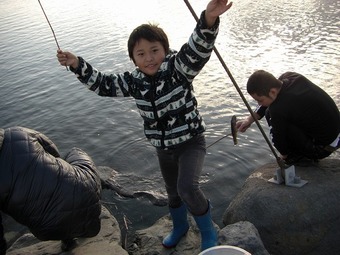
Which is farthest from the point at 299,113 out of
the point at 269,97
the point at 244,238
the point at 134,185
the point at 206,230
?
the point at 134,185

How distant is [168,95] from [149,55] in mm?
383

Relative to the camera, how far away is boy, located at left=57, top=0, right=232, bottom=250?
3000mm

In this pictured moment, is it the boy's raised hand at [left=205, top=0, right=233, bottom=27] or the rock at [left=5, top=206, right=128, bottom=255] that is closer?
the boy's raised hand at [left=205, top=0, right=233, bottom=27]

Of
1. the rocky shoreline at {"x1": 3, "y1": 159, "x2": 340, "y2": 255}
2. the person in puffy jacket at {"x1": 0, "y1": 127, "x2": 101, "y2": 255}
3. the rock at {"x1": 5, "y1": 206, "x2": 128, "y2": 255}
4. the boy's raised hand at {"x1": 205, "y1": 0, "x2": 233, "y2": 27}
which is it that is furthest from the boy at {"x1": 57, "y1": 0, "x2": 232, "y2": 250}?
the rock at {"x1": 5, "y1": 206, "x2": 128, "y2": 255}

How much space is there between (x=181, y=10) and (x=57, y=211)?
14.0 metres

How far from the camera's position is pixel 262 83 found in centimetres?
402

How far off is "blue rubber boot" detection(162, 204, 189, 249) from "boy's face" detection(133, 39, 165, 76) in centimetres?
150

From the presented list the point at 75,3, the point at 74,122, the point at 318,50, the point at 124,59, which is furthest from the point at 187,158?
the point at 75,3

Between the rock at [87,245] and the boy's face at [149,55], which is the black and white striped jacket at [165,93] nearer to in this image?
the boy's face at [149,55]

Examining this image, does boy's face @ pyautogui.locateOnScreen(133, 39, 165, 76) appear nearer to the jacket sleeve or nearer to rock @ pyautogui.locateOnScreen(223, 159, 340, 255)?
the jacket sleeve

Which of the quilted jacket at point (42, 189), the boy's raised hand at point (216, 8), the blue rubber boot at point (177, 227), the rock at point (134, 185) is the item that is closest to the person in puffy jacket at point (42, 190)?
the quilted jacket at point (42, 189)

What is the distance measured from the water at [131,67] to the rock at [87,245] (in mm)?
513

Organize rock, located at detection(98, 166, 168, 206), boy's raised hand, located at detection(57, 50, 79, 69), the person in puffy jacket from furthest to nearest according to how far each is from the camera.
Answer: rock, located at detection(98, 166, 168, 206) → boy's raised hand, located at detection(57, 50, 79, 69) → the person in puffy jacket

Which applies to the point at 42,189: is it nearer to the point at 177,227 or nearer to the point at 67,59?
the point at 67,59
